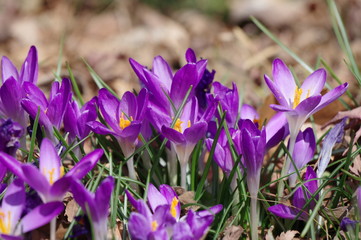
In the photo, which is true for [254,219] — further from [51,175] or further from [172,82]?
[51,175]

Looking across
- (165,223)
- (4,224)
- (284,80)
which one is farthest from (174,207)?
(284,80)

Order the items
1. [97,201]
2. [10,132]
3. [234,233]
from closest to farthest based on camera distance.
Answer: [97,201], [10,132], [234,233]

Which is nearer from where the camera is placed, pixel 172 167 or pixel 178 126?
pixel 178 126

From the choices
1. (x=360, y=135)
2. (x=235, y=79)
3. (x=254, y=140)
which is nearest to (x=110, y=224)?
(x=254, y=140)

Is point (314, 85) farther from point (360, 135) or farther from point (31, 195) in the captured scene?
point (31, 195)

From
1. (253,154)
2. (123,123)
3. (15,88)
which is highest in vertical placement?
(15,88)
